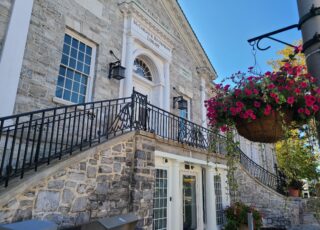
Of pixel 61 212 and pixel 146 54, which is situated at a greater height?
pixel 146 54

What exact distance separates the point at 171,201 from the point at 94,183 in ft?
10.6

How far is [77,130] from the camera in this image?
4.82 m

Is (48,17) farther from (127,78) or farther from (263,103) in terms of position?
(263,103)

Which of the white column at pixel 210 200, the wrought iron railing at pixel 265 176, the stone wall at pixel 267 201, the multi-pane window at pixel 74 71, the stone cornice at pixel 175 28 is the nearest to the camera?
the multi-pane window at pixel 74 71

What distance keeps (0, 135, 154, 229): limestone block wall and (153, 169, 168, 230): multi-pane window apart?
1249 mm

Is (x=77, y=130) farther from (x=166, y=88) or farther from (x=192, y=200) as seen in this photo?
(x=166, y=88)

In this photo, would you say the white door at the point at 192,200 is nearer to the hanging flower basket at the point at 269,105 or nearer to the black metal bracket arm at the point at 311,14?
the hanging flower basket at the point at 269,105

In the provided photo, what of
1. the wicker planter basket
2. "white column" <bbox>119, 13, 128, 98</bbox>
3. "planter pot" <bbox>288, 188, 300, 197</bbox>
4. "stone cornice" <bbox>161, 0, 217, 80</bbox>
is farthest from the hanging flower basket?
"planter pot" <bbox>288, 188, 300, 197</bbox>

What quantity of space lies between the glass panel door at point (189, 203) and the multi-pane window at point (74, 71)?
4.42 meters

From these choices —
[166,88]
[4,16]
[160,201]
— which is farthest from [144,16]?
[160,201]

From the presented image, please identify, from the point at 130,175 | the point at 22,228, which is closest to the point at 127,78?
the point at 130,175

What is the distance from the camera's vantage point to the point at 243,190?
10.3 meters

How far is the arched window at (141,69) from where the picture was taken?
927 centimetres

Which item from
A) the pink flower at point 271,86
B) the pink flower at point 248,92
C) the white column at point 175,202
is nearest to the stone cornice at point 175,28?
the white column at point 175,202
